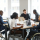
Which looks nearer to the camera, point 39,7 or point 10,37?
point 10,37

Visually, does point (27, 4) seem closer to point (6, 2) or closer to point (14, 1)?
point (14, 1)

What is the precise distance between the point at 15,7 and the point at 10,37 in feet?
16.4

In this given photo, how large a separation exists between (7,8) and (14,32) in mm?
3703

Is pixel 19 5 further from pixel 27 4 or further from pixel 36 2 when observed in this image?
pixel 36 2

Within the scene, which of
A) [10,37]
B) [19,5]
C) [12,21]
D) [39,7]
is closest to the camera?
[10,37]

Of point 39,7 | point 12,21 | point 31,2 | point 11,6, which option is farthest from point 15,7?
point 12,21

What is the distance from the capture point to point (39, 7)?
5547mm

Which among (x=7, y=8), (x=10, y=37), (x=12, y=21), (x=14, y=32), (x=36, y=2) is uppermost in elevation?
(x=36, y=2)

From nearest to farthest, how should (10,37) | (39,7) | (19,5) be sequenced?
(10,37) < (39,7) < (19,5)

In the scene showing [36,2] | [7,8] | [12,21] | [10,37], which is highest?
[36,2]

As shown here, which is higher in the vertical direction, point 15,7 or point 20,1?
point 20,1

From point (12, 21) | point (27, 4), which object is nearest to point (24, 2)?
point (27, 4)

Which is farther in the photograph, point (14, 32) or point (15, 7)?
point (15, 7)

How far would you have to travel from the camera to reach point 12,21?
2.54 m
